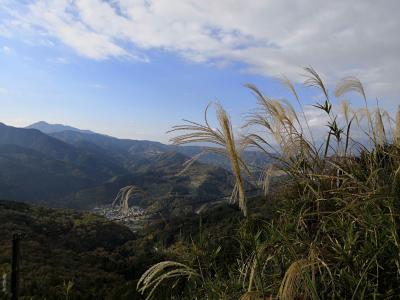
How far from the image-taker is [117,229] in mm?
47875

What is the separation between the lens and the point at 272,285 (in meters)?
2.62

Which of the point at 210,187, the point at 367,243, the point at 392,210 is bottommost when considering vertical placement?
the point at 210,187

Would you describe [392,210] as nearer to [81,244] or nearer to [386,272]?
[386,272]

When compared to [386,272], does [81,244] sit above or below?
below

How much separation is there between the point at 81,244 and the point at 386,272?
37.4 m

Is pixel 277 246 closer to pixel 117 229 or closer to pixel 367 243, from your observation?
pixel 367 243

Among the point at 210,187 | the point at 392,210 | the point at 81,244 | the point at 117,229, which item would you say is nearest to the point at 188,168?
the point at 392,210

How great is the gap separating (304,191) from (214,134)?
37.7 inches

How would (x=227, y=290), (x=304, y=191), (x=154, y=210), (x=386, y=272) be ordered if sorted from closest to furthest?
(x=386, y=272), (x=227, y=290), (x=304, y=191), (x=154, y=210)

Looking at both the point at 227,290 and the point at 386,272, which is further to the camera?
the point at 227,290

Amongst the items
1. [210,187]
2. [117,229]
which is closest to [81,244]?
[117,229]

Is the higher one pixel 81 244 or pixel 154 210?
pixel 154 210

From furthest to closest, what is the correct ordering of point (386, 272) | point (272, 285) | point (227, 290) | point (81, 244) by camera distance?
1. point (81, 244)
2. point (227, 290)
3. point (272, 285)
4. point (386, 272)

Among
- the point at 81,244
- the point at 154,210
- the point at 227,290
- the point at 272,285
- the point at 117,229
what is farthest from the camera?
the point at 117,229
